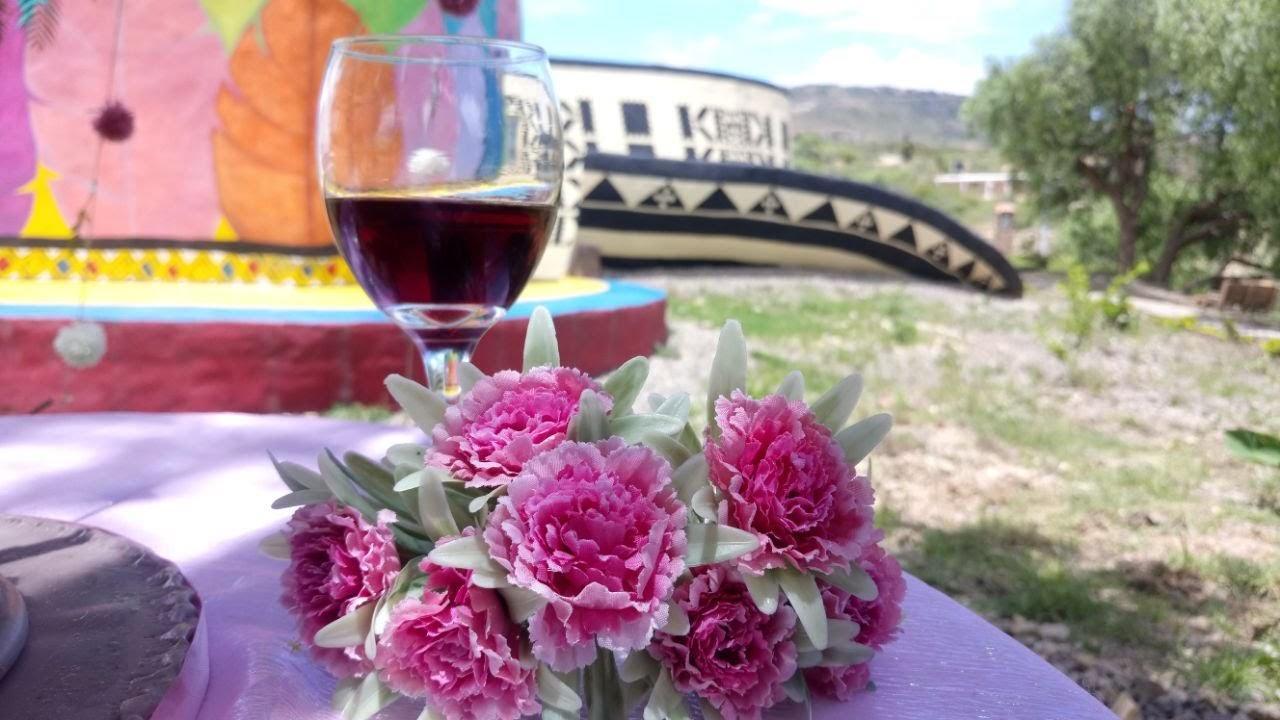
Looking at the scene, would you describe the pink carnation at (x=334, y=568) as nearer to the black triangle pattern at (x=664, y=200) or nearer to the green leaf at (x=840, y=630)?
the green leaf at (x=840, y=630)

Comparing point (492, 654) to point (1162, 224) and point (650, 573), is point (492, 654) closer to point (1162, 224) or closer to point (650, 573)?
point (650, 573)

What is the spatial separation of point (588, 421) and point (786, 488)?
115mm

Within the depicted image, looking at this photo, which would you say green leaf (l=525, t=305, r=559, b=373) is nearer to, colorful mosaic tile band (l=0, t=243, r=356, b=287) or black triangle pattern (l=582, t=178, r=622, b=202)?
colorful mosaic tile band (l=0, t=243, r=356, b=287)

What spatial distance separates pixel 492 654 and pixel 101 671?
201 mm

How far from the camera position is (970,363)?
6.83 m

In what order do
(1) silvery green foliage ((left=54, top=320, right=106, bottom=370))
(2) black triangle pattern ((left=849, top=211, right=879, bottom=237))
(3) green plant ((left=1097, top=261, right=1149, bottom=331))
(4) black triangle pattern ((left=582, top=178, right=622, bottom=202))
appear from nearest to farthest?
(1) silvery green foliage ((left=54, top=320, right=106, bottom=370)), (3) green plant ((left=1097, top=261, right=1149, bottom=331)), (4) black triangle pattern ((left=582, top=178, right=622, bottom=202)), (2) black triangle pattern ((left=849, top=211, right=879, bottom=237))

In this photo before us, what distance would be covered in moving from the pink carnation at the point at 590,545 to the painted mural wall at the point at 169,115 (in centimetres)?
361

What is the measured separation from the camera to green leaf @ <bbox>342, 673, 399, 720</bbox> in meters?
0.53

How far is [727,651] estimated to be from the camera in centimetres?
55

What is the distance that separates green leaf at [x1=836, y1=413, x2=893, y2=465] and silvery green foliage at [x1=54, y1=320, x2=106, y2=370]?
3181 mm

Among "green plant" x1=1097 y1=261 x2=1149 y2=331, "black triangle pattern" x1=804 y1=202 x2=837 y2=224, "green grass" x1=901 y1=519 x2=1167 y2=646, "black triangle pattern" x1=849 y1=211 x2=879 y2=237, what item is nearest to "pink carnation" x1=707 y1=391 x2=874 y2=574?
"green grass" x1=901 y1=519 x2=1167 y2=646

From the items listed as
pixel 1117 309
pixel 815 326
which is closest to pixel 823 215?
pixel 1117 309

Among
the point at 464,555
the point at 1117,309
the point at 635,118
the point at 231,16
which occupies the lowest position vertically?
the point at 1117,309

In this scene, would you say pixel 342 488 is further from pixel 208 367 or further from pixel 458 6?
pixel 458 6
